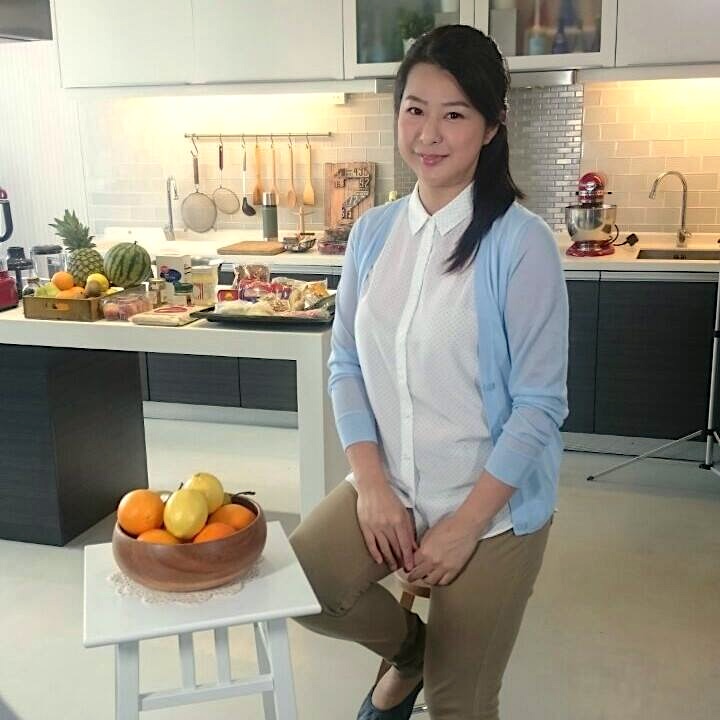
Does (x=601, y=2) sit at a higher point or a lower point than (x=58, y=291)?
higher

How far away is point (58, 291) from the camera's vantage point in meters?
2.80

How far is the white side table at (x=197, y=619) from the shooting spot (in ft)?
4.43

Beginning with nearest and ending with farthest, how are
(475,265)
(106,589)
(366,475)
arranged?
(106,589) < (475,265) < (366,475)

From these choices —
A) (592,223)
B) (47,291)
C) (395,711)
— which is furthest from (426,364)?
(592,223)

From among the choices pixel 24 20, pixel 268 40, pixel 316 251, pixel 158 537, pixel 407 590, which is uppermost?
pixel 268 40

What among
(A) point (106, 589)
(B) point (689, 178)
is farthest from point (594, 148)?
(A) point (106, 589)

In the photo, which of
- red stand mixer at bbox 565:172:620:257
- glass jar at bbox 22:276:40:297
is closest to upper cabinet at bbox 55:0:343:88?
red stand mixer at bbox 565:172:620:257

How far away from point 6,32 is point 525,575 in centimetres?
206

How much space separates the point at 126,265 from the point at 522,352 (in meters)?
1.63

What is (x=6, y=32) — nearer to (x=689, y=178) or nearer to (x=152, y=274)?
(x=152, y=274)

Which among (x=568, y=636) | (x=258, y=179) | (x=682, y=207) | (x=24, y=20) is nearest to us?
(x=568, y=636)

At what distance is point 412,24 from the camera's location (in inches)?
158

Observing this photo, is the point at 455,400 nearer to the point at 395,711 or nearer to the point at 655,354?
the point at 395,711

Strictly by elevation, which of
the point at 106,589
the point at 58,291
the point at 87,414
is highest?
the point at 58,291
